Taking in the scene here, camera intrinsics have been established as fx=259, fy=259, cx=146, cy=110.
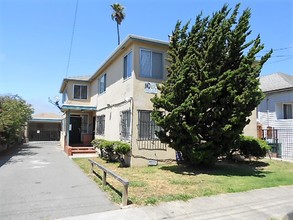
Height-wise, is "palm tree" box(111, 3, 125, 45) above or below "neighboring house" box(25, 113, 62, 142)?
above

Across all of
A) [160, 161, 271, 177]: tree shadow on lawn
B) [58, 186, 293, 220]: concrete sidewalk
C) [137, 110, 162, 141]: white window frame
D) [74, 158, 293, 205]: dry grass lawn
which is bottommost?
[58, 186, 293, 220]: concrete sidewalk

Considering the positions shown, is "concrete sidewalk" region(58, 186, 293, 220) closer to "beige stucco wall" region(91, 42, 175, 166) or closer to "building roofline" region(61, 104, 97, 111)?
"beige stucco wall" region(91, 42, 175, 166)

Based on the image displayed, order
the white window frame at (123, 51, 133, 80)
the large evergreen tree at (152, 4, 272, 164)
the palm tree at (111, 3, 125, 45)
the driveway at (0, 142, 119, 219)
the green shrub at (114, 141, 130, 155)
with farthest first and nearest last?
the palm tree at (111, 3, 125, 45) → the white window frame at (123, 51, 133, 80) → the green shrub at (114, 141, 130, 155) → the large evergreen tree at (152, 4, 272, 164) → the driveway at (0, 142, 119, 219)

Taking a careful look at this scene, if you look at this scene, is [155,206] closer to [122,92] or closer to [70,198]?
[70,198]

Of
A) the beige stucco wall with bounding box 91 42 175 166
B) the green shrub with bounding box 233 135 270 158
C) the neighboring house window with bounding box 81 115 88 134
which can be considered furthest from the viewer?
the neighboring house window with bounding box 81 115 88 134

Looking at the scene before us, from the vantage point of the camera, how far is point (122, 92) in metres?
14.7

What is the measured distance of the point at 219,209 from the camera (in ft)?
21.4

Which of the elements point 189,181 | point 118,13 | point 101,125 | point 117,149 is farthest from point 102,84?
point 118,13

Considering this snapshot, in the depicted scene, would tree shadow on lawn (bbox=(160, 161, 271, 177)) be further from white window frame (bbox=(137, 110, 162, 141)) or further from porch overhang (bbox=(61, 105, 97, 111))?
porch overhang (bbox=(61, 105, 97, 111))

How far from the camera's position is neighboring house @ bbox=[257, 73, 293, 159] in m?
19.5

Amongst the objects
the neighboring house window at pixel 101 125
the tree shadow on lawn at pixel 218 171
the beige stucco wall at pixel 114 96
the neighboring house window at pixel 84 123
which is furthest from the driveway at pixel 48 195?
the neighboring house window at pixel 84 123

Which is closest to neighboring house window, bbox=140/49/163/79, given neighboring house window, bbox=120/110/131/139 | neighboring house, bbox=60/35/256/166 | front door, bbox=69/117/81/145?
neighboring house, bbox=60/35/256/166

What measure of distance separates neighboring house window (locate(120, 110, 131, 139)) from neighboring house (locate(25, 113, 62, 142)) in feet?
88.3

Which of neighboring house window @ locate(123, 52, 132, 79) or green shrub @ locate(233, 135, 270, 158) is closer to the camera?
green shrub @ locate(233, 135, 270, 158)
